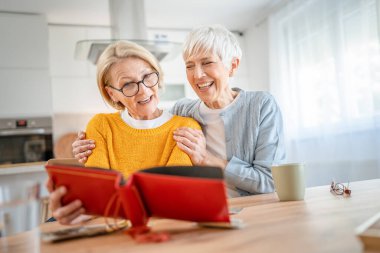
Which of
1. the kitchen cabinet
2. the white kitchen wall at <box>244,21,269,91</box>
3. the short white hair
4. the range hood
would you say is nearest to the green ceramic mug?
the short white hair

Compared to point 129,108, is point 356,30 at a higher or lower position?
higher

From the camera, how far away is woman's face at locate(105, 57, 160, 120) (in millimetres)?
1350

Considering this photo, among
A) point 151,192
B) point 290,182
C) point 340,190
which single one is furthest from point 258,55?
point 151,192

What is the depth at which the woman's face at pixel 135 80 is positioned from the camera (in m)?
1.35

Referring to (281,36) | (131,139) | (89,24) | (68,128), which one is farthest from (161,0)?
(131,139)

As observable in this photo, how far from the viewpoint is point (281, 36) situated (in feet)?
14.4

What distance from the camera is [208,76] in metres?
1.58

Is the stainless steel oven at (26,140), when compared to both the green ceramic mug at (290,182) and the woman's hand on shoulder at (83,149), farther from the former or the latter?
the green ceramic mug at (290,182)

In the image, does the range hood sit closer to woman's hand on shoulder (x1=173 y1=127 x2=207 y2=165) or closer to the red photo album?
woman's hand on shoulder (x1=173 y1=127 x2=207 y2=165)

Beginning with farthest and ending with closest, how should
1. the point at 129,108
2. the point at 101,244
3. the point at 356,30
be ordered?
1. the point at 356,30
2. the point at 129,108
3. the point at 101,244

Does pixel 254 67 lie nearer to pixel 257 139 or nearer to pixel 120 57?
pixel 257 139

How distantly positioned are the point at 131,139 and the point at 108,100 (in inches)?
8.5

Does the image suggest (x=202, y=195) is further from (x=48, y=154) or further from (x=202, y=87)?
(x=48, y=154)

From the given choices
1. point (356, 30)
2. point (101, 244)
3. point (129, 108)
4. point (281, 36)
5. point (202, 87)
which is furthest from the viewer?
point (281, 36)
